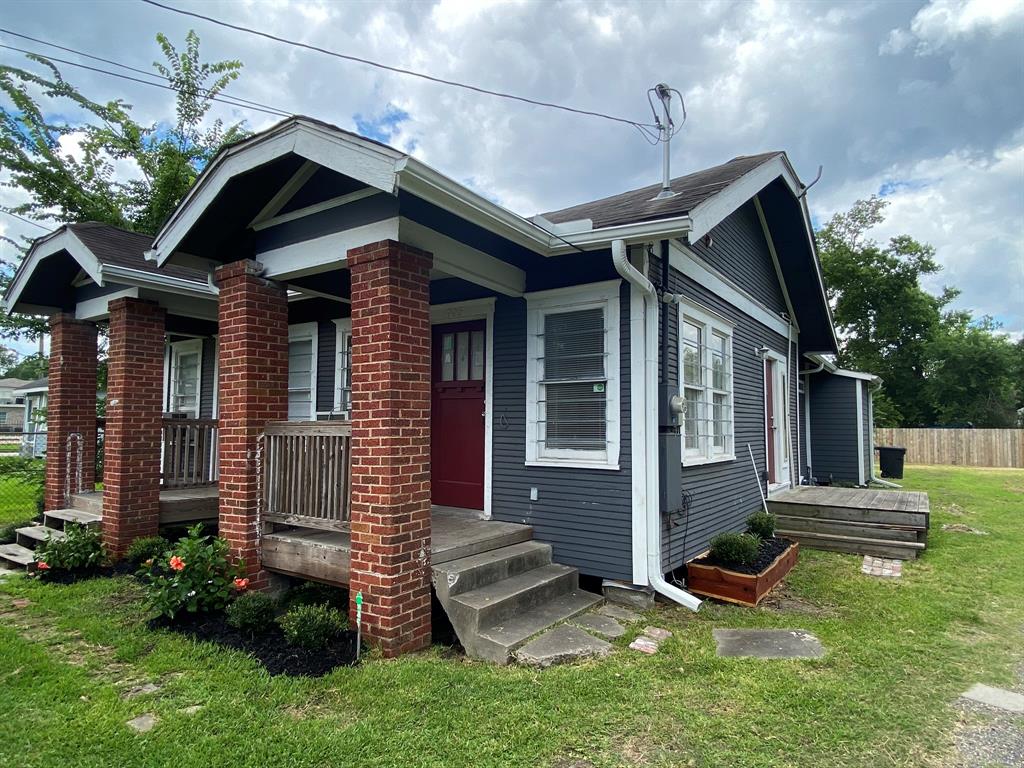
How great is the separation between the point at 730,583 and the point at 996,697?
197cm

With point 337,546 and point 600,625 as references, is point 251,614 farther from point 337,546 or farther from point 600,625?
point 600,625

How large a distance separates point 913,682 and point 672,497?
75.6 inches

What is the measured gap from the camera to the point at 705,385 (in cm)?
615

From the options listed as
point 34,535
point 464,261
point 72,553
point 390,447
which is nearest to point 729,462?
point 464,261

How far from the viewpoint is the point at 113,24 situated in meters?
7.37

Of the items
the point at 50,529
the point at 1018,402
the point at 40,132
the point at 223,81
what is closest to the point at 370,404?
the point at 50,529

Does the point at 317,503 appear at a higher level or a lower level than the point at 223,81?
lower

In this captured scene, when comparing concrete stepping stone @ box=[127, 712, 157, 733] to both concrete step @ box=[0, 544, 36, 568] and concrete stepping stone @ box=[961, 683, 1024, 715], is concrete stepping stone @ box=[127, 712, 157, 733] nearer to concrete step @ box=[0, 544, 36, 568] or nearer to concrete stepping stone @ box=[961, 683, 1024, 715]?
concrete step @ box=[0, 544, 36, 568]

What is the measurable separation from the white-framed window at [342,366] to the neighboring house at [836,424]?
9968 mm

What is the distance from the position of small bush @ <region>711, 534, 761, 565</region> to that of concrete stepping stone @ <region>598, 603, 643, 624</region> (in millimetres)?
1195

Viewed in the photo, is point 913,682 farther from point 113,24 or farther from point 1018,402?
point 1018,402

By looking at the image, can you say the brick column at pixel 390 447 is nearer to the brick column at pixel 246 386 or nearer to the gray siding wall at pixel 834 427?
the brick column at pixel 246 386

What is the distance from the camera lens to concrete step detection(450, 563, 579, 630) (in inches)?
152

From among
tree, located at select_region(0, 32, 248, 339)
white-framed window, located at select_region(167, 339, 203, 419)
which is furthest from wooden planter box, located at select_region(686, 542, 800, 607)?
tree, located at select_region(0, 32, 248, 339)
